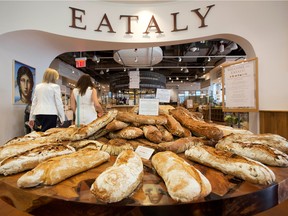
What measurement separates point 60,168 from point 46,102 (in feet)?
6.40

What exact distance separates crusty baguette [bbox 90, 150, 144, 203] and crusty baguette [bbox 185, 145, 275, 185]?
0.28 metres

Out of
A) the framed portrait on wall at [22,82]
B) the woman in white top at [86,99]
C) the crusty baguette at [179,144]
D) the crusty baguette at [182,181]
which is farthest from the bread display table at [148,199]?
the framed portrait on wall at [22,82]

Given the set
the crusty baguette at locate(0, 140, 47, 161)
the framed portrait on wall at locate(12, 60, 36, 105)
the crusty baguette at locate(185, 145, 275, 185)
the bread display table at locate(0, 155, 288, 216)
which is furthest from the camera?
the framed portrait on wall at locate(12, 60, 36, 105)

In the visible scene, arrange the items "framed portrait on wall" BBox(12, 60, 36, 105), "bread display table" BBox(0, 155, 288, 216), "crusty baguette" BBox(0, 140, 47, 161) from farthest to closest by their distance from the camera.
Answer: "framed portrait on wall" BBox(12, 60, 36, 105) → "crusty baguette" BBox(0, 140, 47, 161) → "bread display table" BBox(0, 155, 288, 216)

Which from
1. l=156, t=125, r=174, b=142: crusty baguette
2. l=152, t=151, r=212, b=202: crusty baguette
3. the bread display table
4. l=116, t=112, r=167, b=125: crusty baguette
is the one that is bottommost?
the bread display table

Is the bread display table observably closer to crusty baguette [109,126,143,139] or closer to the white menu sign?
crusty baguette [109,126,143,139]

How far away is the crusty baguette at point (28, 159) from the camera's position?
0.65 m

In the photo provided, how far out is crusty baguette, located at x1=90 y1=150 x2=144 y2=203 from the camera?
0.46 m

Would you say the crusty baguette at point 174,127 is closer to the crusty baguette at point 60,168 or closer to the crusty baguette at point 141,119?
the crusty baguette at point 141,119

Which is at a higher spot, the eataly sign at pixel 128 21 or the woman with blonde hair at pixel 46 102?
the eataly sign at pixel 128 21

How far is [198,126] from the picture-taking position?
1.02m

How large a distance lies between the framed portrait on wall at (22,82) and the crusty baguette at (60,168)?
10.1 ft

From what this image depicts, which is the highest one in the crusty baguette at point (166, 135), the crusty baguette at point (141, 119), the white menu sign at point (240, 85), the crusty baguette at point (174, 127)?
the white menu sign at point (240, 85)

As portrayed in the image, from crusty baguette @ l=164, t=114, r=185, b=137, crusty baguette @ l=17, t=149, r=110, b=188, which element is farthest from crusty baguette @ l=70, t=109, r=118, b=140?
crusty baguette @ l=164, t=114, r=185, b=137
